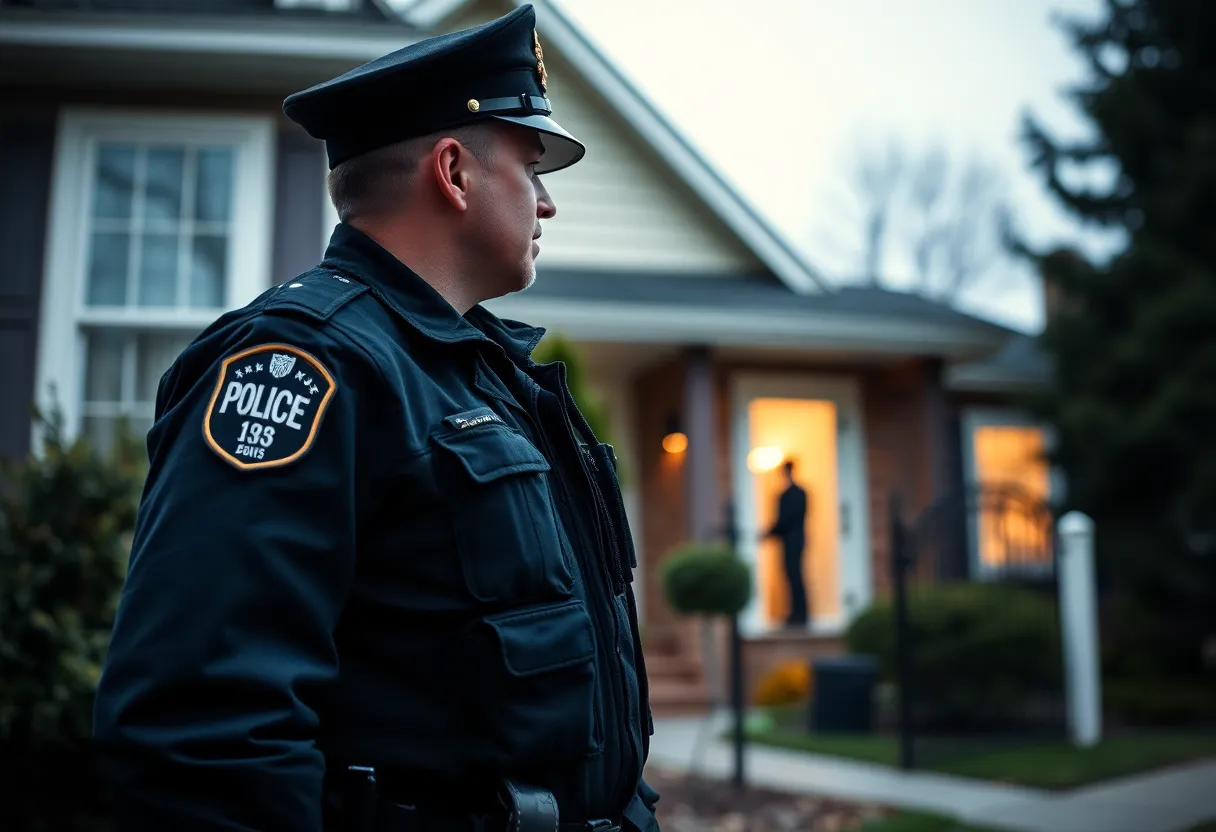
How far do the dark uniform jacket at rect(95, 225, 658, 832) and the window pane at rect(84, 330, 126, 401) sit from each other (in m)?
5.14

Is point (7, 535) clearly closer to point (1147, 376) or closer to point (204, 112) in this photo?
point (204, 112)

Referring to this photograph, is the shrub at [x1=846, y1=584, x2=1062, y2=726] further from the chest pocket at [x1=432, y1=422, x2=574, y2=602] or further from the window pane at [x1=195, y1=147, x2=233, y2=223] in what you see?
the chest pocket at [x1=432, y1=422, x2=574, y2=602]

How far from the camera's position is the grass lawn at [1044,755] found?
692 centimetres

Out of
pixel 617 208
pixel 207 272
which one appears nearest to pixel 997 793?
pixel 207 272

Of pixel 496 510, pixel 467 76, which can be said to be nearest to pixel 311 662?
pixel 496 510

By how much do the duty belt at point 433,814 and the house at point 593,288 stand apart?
4.18 meters

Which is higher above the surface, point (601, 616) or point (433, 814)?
point (601, 616)

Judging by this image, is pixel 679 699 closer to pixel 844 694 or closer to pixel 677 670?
pixel 677 670

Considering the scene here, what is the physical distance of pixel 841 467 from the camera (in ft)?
39.8

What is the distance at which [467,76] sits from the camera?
65.7 inches

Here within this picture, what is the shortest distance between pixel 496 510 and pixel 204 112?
5.72 metres

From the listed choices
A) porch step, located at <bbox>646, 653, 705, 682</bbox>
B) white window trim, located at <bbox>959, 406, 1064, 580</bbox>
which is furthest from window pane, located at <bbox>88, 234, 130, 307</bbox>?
white window trim, located at <bbox>959, 406, 1064, 580</bbox>

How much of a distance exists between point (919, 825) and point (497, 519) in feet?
16.1

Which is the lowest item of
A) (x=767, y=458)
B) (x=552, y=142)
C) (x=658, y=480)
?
(x=552, y=142)
